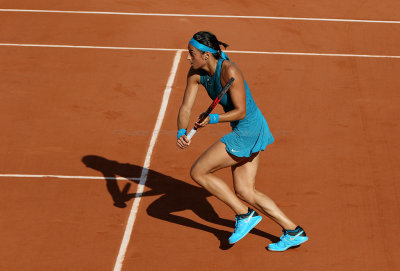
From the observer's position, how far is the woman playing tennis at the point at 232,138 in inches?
260

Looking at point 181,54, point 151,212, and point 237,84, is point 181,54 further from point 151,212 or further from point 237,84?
point 237,84

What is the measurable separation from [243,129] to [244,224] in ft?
3.15

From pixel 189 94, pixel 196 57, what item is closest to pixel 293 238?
pixel 189 94

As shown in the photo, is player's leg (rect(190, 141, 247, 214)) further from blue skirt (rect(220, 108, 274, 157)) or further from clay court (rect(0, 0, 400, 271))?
clay court (rect(0, 0, 400, 271))

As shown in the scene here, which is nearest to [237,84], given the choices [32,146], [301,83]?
[32,146]

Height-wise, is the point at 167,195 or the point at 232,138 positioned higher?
the point at 232,138

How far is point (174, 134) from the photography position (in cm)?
986

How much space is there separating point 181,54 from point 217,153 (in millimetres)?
5879

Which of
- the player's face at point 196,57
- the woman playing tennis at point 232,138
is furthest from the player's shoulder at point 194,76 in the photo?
the player's face at point 196,57

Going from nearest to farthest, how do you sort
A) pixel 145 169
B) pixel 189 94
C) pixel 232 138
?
pixel 232 138
pixel 189 94
pixel 145 169

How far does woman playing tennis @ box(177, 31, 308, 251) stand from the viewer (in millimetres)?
6605

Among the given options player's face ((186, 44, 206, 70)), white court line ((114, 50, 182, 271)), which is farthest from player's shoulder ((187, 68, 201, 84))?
white court line ((114, 50, 182, 271))

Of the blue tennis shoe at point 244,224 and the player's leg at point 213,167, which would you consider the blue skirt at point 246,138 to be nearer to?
the player's leg at point 213,167

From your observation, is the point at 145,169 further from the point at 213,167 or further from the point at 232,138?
the point at 232,138
